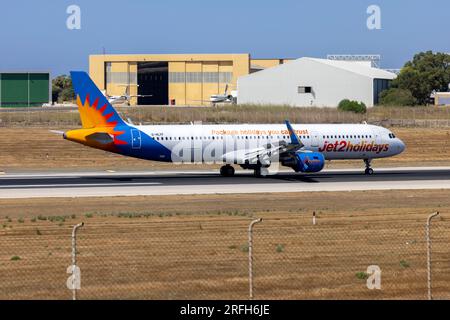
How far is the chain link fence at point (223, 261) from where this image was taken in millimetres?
19750

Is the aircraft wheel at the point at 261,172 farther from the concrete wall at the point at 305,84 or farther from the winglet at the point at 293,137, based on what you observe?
the concrete wall at the point at 305,84

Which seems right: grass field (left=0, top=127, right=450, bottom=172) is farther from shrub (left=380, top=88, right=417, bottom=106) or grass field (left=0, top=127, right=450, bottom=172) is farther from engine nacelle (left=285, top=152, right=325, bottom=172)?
shrub (left=380, top=88, right=417, bottom=106)

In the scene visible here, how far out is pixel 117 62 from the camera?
504 feet

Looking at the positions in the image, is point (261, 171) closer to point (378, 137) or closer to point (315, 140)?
point (315, 140)

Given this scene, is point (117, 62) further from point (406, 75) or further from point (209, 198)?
point (209, 198)

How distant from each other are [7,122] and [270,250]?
7257 cm

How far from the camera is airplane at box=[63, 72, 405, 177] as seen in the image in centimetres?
5441

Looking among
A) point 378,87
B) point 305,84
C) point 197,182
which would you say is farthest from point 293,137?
point 378,87

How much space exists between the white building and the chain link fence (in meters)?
95.2

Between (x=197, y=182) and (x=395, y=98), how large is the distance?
7864 centimetres

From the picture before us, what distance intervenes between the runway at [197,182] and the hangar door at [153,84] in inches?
3852

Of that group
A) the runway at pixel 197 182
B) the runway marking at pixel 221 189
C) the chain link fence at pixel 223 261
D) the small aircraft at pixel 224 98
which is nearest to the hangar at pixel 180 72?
the small aircraft at pixel 224 98

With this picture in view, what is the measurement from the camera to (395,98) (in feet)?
418

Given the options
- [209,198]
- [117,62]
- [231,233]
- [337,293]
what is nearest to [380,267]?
[337,293]
